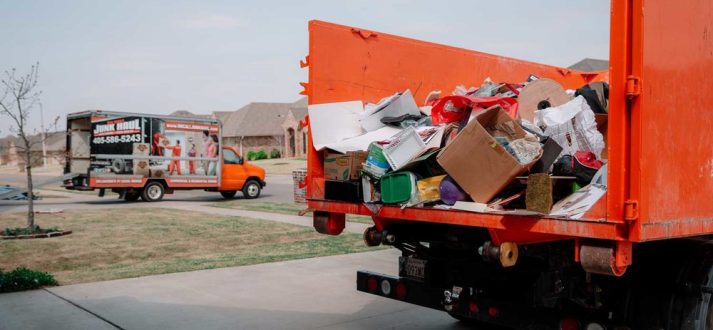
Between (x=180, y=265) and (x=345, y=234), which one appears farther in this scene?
(x=345, y=234)

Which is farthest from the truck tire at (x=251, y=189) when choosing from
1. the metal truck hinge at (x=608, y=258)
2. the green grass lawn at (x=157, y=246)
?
the metal truck hinge at (x=608, y=258)

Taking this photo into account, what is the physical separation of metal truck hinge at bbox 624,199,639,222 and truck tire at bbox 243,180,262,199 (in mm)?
20116

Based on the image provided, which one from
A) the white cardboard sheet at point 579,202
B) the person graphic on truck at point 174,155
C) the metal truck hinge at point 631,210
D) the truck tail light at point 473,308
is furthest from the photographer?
the person graphic on truck at point 174,155

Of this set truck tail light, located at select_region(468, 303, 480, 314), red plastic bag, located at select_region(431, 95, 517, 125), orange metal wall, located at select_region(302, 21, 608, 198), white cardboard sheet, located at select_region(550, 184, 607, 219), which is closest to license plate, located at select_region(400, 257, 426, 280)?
truck tail light, located at select_region(468, 303, 480, 314)

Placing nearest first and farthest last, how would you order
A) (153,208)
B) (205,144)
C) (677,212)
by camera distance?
(677,212) < (153,208) < (205,144)

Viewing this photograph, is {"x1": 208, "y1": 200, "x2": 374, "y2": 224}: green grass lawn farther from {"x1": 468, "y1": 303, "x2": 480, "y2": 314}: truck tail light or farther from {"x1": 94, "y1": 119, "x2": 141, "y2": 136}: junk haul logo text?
{"x1": 468, "y1": 303, "x2": 480, "y2": 314}: truck tail light

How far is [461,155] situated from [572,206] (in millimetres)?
735

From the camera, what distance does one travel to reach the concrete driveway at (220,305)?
243 inches

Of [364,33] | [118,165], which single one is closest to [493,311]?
[364,33]

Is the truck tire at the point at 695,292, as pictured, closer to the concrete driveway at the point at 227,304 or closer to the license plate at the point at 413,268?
the license plate at the point at 413,268

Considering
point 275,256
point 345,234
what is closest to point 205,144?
point 345,234

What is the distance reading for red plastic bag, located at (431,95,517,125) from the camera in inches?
174

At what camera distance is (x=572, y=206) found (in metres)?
3.47

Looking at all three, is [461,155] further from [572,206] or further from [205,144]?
[205,144]
